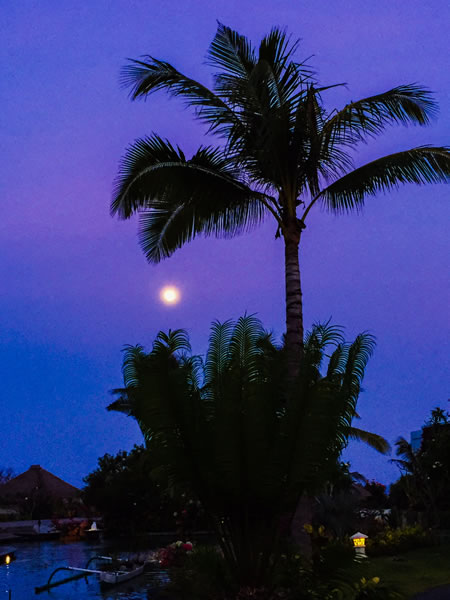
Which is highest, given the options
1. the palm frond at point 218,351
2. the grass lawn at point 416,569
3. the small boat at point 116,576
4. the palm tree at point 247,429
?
the palm frond at point 218,351

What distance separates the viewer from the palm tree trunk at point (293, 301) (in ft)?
35.3

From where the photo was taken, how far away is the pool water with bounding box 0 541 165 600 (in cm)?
2230

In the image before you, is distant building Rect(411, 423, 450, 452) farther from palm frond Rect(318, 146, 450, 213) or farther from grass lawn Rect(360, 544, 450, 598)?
palm frond Rect(318, 146, 450, 213)

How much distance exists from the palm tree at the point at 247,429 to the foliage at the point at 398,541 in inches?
568

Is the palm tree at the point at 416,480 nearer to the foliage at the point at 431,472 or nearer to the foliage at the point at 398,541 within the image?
the foliage at the point at 431,472

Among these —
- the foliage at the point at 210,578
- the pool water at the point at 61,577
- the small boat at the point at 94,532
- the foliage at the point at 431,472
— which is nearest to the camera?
the foliage at the point at 210,578

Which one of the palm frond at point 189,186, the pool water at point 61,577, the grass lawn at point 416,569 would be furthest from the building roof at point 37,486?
the palm frond at point 189,186

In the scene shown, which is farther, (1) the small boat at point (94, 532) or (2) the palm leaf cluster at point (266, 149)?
(1) the small boat at point (94, 532)

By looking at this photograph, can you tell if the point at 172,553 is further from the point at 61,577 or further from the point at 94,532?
the point at 94,532

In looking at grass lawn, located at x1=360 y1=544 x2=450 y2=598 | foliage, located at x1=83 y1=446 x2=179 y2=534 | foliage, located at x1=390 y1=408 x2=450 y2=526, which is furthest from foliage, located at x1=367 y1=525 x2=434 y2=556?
foliage, located at x1=83 y1=446 x2=179 y2=534

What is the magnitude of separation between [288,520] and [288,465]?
5.05 feet

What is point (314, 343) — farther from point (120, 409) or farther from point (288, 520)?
point (120, 409)

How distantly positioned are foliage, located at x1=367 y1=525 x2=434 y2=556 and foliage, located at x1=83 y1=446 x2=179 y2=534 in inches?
743

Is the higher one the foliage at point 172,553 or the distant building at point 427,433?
the distant building at point 427,433
